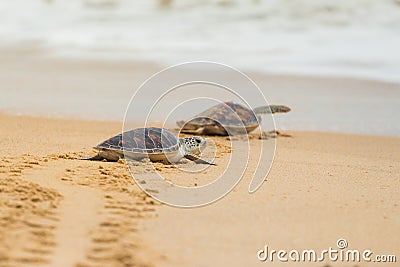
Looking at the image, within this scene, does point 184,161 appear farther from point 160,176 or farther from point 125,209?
point 125,209

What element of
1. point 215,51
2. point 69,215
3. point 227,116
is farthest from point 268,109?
point 215,51

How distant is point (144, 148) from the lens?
205 inches

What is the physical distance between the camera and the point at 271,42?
1555 centimetres

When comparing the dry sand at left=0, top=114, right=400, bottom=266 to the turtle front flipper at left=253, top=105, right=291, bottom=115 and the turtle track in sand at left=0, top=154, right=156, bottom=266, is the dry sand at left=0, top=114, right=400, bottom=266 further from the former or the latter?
the turtle front flipper at left=253, top=105, right=291, bottom=115

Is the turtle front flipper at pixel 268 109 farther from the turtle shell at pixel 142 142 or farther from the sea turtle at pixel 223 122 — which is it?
the turtle shell at pixel 142 142

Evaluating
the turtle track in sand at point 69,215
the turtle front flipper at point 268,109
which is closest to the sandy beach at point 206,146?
the turtle track in sand at point 69,215

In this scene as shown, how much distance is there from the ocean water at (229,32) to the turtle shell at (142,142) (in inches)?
284

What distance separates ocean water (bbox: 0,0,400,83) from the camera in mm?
13438

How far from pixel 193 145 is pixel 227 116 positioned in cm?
202

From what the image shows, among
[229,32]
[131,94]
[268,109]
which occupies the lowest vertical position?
[268,109]

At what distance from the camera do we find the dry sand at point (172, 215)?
124 inches

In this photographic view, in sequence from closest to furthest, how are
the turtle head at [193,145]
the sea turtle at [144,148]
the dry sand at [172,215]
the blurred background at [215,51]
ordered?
the dry sand at [172,215], the sea turtle at [144,148], the turtle head at [193,145], the blurred background at [215,51]

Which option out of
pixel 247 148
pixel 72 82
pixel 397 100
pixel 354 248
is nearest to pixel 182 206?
pixel 354 248

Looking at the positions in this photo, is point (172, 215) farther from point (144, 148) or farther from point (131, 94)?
point (131, 94)
